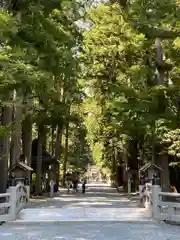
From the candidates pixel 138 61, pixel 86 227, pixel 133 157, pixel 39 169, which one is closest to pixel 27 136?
pixel 39 169

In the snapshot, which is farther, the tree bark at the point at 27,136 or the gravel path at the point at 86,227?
the tree bark at the point at 27,136

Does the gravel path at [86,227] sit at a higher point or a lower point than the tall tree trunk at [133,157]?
lower

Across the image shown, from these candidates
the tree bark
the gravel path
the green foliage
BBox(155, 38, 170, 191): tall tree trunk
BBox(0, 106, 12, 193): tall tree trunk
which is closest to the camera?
the gravel path

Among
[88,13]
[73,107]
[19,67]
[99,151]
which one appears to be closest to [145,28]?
[88,13]

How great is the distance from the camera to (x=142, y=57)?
2158cm

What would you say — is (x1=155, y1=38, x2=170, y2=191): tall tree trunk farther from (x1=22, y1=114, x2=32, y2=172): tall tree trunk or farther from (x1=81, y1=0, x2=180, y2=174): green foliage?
(x1=22, y1=114, x2=32, y2=172): tall tree trunk

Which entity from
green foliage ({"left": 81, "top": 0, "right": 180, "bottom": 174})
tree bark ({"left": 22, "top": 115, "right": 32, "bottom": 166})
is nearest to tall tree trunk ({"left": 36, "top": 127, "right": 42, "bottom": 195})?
tree bark ({"left": 22, "top": 115, "right": 32, "bottom": 166})

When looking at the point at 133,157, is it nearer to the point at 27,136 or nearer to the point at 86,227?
the point at 27,136

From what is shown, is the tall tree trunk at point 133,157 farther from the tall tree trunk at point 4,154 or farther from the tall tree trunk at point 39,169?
the tall tree trunk at point 4,154

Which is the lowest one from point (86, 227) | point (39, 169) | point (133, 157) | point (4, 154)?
point (86, 227)

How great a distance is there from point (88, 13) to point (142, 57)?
4.09 meters

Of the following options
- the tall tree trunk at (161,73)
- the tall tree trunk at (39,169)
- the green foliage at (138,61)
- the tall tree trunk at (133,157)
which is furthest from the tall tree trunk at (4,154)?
the tall tree trunk at (133,157)

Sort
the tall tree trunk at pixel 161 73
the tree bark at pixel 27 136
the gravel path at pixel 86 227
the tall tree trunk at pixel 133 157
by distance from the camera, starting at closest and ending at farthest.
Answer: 1. the gravel path at pixel 86 227
2. the tall tree trunk at pixel 161 73
3. the tree bark at pixel 27 136
4. the tall tree trunk at pixel 133 157

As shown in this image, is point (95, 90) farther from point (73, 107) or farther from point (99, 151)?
point (99, 151)
